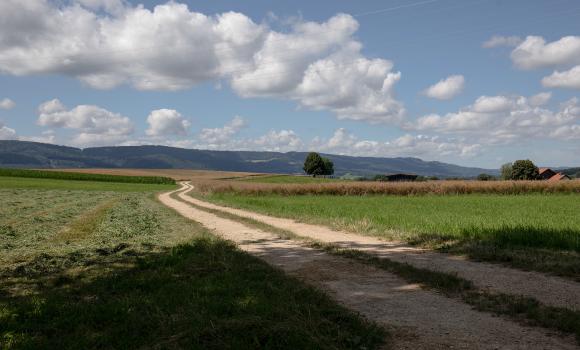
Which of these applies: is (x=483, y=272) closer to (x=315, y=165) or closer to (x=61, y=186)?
(x=61, y=186)

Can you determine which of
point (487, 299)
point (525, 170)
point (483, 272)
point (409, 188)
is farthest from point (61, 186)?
point (525, 170)

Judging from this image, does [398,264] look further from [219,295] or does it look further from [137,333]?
[137,333]

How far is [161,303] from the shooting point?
25.0 feet

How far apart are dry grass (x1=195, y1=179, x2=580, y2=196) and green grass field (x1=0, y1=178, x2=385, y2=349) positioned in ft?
129

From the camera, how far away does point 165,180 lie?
116m

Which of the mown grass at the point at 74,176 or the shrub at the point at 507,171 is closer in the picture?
the mown grass at the point at 74,176

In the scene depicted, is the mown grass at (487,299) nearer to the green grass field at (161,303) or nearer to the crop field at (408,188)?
the green grass field at (161,303)

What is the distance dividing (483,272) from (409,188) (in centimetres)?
4101

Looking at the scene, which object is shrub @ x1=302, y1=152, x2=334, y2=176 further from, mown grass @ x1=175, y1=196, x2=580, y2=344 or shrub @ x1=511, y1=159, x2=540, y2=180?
mown grass @ x1=175, y1=196, x2=580, y2=344

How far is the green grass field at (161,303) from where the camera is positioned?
5992 mm

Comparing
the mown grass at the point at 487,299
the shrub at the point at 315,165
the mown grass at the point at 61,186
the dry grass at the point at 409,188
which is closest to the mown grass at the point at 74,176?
the mown grass at the point at 61,186

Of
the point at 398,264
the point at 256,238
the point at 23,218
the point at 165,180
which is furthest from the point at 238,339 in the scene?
the point at 165,180

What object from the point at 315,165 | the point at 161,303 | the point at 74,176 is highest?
the point at 315,165

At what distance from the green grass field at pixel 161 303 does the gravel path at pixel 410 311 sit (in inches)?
21.9
